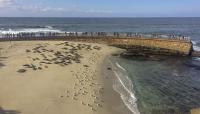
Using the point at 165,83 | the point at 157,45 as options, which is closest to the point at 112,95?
the point at 165,83

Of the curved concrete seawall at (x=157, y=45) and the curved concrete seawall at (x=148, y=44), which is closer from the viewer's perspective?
the curved concrete seawall at (x=157, y=45)

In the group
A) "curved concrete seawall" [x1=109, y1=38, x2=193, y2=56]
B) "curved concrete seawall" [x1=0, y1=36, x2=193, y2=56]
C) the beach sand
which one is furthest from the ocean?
"curved concrete seawall" [x1=0, y1=36, x2=193, y2=56]

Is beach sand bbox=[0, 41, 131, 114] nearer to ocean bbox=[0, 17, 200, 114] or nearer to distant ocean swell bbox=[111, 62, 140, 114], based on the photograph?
distant ocean swell bbox=[111, 62, 140, 114]

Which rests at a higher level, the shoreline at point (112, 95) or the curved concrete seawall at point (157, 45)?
the curved concrete seawall at point (157, 45)

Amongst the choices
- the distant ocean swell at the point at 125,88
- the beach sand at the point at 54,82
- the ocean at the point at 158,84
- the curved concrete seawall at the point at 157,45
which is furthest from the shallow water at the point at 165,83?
the curved concrete seawall at the point at 157,45

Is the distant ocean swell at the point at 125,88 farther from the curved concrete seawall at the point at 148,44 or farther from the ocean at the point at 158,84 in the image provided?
the curved concrete seawall at the point at 148,44

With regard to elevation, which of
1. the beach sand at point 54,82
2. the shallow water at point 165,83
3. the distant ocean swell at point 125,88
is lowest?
the shallow water at point 165,83

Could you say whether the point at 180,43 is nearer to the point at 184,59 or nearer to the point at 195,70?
the point at 184,59
